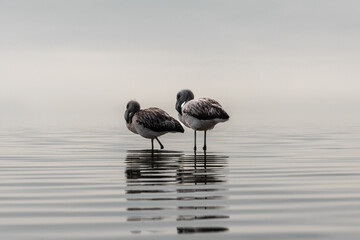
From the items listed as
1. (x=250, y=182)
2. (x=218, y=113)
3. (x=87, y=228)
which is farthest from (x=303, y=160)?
(x=87, y=228)

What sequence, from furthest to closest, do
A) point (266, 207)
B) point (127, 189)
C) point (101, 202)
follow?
point (127, 189) < point (101, 202) < point (266, 207)

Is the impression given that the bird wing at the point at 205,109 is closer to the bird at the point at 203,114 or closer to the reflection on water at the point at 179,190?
the bird at the point at 203,114

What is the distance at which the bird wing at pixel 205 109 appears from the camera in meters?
23.5

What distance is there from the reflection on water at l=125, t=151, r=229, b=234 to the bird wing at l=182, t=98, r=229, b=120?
2298mm

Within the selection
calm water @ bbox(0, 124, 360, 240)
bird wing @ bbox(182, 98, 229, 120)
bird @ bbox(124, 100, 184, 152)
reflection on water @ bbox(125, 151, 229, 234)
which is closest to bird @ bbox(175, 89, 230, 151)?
bird wing @ bbox(182, 98, 229, 120)

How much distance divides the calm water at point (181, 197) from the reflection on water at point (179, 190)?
16 millimetres

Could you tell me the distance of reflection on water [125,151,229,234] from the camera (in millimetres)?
10047

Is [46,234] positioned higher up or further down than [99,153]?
further down

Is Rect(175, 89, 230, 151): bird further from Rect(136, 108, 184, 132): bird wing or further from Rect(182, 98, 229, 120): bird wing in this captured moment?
Rect(136, 108, 184, 132): bird wing

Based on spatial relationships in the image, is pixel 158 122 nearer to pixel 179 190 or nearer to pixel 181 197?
pixel 179 190

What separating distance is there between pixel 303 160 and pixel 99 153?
692cm

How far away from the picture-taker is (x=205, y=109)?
77.9 ft

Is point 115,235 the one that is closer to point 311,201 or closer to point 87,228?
point 87,228

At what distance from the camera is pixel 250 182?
1460cm
